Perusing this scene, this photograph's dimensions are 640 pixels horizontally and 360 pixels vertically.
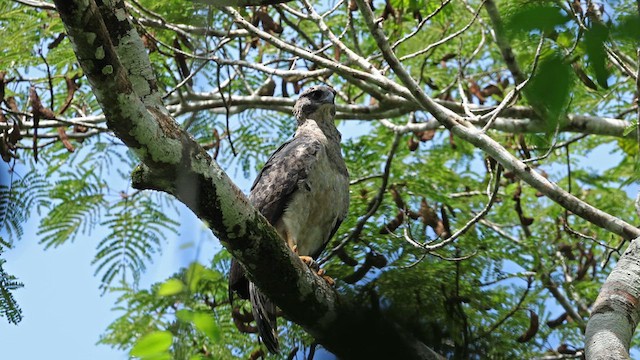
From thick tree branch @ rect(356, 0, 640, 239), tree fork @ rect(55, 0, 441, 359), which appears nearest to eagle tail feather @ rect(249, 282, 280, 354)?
tree fork @ rect(55, 0, 441, 359)

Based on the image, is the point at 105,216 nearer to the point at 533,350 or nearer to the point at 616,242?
the point at 533,350

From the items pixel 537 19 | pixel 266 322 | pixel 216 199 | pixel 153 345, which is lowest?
pixel 153 345

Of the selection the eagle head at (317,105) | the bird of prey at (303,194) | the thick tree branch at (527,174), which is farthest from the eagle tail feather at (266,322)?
the eagle head at (317,105)

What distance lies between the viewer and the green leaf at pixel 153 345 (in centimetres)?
273

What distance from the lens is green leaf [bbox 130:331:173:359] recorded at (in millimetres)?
2734

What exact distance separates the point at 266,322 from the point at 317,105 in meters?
2.09

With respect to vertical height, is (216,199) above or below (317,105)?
below

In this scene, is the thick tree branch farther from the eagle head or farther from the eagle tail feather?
the eagle tail feather

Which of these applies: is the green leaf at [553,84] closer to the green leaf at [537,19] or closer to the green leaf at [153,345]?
the green leaf at [537,19]

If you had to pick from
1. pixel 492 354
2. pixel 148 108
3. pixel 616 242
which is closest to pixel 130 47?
pixel 148 108

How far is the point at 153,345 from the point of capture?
2.73 m

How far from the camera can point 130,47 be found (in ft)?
11.5

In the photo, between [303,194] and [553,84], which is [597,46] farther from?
[303,194]

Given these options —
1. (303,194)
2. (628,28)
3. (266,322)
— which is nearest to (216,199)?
(266,322)
